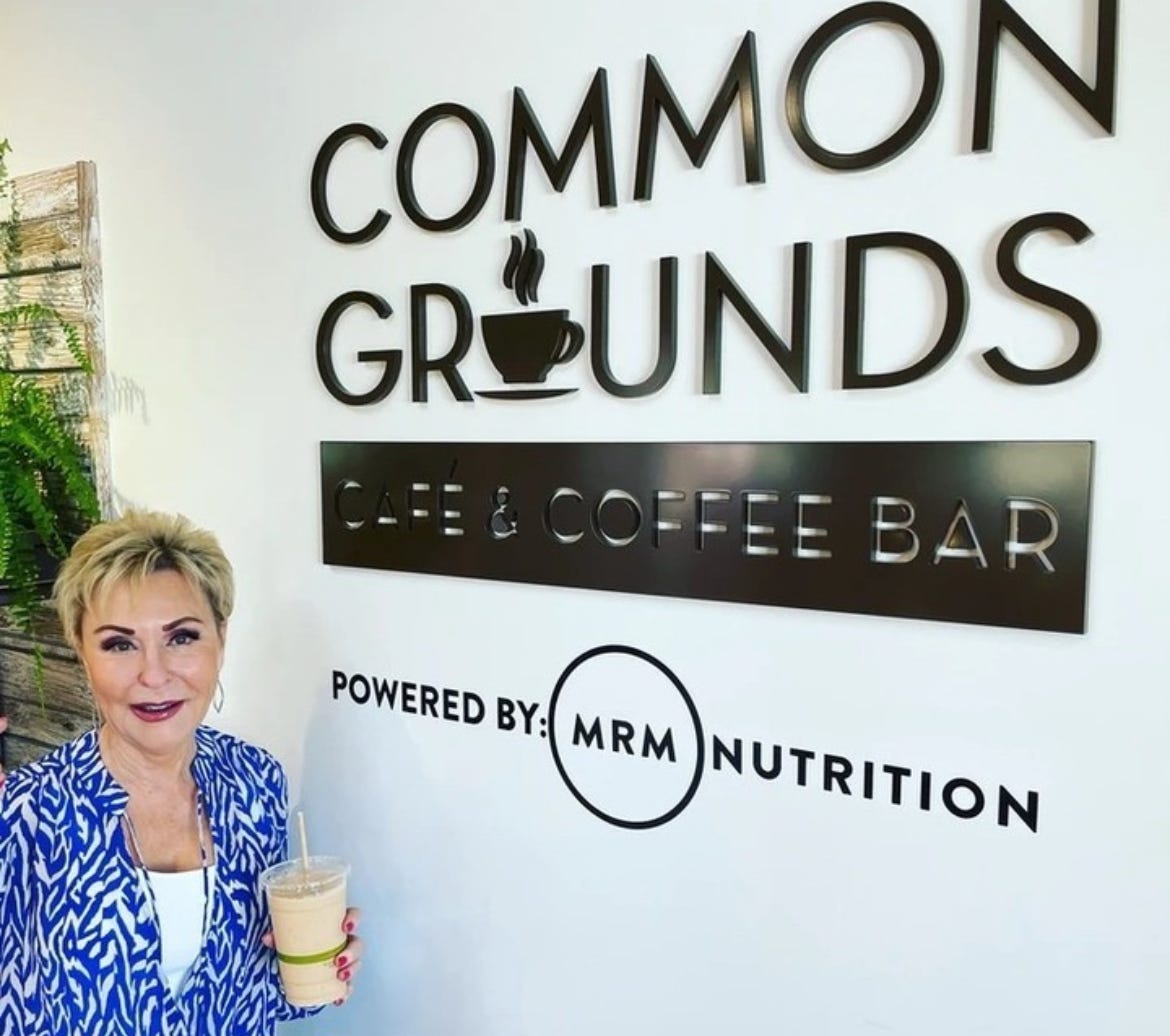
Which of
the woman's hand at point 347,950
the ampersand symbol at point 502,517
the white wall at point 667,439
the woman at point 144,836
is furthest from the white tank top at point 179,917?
the ampersand symbol at point 502,517

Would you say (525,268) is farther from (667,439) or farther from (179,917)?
(179,917)

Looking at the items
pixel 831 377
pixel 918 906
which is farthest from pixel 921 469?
pixel 918 906

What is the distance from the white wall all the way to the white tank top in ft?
1.14

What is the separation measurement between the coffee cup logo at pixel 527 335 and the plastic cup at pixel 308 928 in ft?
2.75

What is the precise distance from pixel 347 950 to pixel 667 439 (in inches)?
39.5

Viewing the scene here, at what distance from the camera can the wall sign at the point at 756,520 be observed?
1.17m

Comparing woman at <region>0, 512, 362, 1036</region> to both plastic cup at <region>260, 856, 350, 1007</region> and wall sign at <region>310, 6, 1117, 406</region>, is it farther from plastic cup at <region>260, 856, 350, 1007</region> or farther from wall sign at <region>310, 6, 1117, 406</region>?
wall sign at <region>310, 6, 1117, 406</region>

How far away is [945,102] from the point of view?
3.91 feet

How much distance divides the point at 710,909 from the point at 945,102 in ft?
3.88

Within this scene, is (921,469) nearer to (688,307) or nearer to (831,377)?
(831,377)

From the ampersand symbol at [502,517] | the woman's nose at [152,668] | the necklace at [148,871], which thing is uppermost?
the ampersand symbol at [502,517]

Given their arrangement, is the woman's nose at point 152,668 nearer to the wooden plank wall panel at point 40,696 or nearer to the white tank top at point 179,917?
the white tank top at point 179,917

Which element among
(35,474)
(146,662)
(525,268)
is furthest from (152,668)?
(525,268)

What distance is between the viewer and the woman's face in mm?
1560
